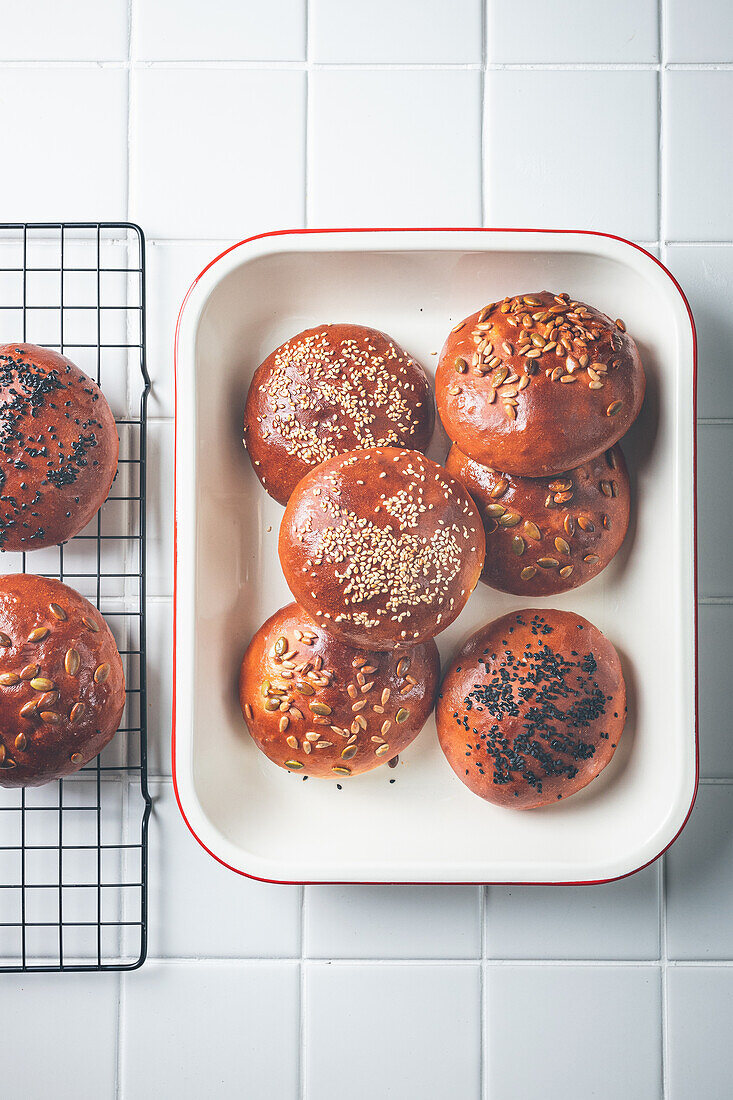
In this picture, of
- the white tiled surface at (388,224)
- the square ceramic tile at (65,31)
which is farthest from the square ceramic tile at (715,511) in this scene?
the square ceramic tile at (65,31)

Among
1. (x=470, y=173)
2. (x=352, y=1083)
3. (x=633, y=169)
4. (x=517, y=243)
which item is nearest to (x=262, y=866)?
(x=352, y=1083)

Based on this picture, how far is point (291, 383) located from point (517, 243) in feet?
1.25

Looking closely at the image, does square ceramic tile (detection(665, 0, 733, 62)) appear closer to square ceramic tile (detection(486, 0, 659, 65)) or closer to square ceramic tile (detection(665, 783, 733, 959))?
square ceramic tile (detection(486, 0, 659, 65))

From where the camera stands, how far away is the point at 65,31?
127 cm

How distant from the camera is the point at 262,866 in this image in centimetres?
114

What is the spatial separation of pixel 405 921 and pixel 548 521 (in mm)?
675

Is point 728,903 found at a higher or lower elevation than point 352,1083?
higher

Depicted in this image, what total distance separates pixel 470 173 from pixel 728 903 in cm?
124

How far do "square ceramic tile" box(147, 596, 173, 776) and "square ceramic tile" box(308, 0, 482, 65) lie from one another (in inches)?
36.1

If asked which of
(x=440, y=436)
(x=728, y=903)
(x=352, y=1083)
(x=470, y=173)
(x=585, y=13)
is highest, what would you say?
(x=585, y=13)

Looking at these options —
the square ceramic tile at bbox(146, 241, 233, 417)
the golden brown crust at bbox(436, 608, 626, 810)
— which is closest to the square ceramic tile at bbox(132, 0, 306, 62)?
the square ceramic tile at bbox(146, 241, 233, 417)

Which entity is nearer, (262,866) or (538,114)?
(262,866)

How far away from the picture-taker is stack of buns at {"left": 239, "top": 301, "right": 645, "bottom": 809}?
3.43 ft

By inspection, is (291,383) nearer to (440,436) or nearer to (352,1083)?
(440,436)
